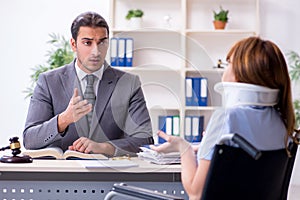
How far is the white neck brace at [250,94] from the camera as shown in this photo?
209cm

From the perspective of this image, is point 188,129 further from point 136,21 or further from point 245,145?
point 136,21

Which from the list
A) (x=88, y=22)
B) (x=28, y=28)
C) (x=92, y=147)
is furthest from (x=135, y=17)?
(x=92, y=147)

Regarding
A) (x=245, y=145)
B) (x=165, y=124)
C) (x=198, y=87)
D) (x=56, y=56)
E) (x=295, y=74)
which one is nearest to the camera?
(x=245, y=145)

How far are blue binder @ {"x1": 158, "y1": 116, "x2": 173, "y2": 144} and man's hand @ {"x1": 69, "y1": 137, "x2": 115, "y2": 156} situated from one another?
0.89 ft

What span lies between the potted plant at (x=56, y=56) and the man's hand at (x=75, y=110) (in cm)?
298

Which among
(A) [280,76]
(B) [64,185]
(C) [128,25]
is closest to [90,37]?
(B) [64,185]

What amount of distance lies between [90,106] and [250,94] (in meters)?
0.98

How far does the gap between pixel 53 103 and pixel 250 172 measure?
1.44 metres

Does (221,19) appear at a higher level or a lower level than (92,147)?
higher

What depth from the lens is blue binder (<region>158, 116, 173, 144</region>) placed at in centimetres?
254

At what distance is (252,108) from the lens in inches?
82.5

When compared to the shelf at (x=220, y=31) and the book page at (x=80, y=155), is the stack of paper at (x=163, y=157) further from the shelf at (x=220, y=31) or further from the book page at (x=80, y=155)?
the shelf at (x=220, y=31)

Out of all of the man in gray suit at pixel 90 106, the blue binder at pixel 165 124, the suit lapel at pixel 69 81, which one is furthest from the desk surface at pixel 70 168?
the suit lapel at pixel 69 81

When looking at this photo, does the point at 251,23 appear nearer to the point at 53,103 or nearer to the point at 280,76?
the point at 53,103
